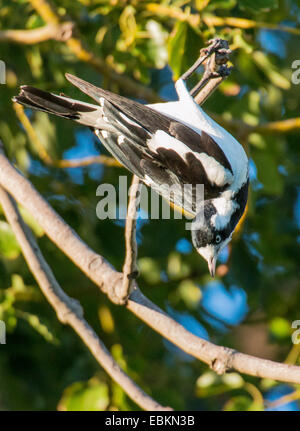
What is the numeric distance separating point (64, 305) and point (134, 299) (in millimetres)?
372

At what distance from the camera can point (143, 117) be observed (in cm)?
346

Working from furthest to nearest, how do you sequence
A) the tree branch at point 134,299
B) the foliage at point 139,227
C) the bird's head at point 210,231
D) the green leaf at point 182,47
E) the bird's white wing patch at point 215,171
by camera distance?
the foliage at point 139,227
the green leaf at point 182,47
the bird's head at point 210,231
the bird's white wing patch at point 215,171
the tree branch at point 134,299

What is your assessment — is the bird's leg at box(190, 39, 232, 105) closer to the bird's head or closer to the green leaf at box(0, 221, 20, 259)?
the bird's head

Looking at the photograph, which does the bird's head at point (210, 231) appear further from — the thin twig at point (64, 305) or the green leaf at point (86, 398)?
the green leaf at point (86, 398)

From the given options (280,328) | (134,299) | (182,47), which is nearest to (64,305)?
(134,299)

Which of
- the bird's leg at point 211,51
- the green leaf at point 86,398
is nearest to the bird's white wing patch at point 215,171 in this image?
the bird's leg at point 211,51

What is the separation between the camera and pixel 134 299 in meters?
3.40

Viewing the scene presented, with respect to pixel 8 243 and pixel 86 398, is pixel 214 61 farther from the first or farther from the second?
pixel 86 398

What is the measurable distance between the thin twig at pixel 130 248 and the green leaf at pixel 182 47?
1026mm

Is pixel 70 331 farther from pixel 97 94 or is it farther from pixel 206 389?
pixel 97 94

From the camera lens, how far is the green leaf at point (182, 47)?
13.3 ft

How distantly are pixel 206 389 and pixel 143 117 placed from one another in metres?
1.80
